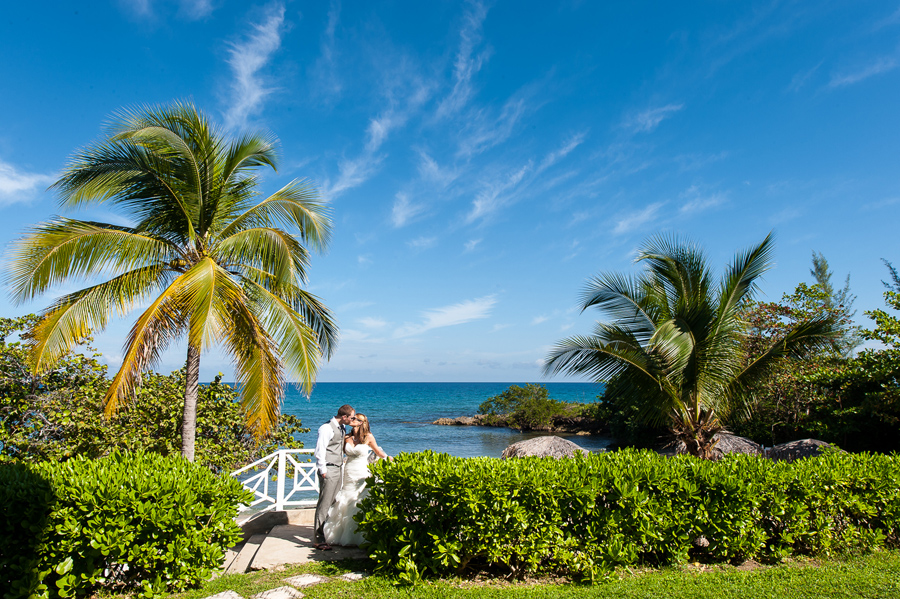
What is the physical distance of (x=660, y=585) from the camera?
16.6 ft

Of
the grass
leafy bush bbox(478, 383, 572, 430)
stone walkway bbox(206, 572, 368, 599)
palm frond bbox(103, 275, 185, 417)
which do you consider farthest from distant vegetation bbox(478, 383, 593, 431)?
stone walkway bbox(206, 572, 368, 599)

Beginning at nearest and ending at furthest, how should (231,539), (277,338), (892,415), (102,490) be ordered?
1. (102,490)
2. (231,539)
3. (277,338)
4. (892,415)

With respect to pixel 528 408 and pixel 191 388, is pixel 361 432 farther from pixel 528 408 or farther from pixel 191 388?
pixel 528 408

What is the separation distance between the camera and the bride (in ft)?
21.6

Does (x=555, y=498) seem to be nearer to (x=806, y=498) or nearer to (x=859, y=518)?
(x=806, y=498)

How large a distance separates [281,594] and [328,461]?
7.26 feet

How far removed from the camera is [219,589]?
5074mm

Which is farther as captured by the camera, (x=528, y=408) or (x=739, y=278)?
(x=528, y=408)

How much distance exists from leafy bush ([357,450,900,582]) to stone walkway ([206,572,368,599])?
35cm

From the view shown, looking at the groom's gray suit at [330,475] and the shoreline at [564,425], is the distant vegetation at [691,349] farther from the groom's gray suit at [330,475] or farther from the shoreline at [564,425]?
the shoreline at [564,425]

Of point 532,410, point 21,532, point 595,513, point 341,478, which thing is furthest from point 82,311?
point 532,410

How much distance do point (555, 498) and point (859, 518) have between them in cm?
436

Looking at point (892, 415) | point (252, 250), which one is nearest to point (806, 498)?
point (892, 415)

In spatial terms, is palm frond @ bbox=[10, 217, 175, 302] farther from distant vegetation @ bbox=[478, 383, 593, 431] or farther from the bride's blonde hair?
distant vegetation @ bbox=[478, 383, 593, 431]
